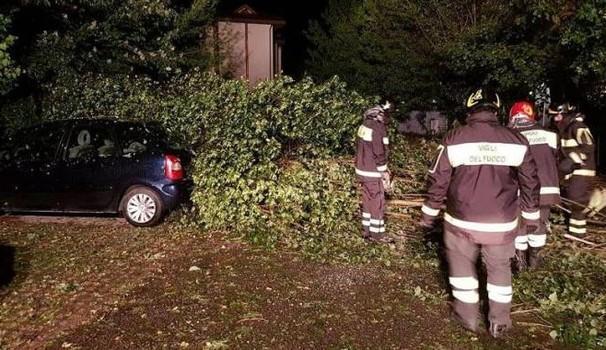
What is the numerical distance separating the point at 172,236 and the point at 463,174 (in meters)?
4.57

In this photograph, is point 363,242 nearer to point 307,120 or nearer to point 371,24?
point 307,120

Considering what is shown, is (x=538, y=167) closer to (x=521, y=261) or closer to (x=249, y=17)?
(x=521, y=261)

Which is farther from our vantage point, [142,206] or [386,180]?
[142,206]

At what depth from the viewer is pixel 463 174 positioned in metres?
4.28

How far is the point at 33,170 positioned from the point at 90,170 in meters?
0.97

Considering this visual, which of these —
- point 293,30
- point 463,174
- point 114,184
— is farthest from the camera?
point 293,30

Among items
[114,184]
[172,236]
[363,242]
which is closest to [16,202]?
[114,184]

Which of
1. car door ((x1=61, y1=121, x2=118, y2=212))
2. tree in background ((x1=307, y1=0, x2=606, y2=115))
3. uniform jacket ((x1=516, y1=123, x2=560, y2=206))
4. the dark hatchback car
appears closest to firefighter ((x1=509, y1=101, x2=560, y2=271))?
uniform jacket ((x1=516, y1=123, x2=560, y2=206))

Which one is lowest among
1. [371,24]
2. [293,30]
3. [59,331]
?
[59,331]

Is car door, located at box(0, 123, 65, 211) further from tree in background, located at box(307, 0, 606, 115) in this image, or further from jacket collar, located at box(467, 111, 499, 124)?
tree in background, located at box(307, 0, 606, 115)

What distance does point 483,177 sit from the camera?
4.21 m

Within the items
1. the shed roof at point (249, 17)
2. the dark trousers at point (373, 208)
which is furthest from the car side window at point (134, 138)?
the shed roof at point (249, 17)

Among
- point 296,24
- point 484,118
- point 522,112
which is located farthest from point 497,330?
point 296,24

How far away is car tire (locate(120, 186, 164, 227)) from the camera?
792 cm
